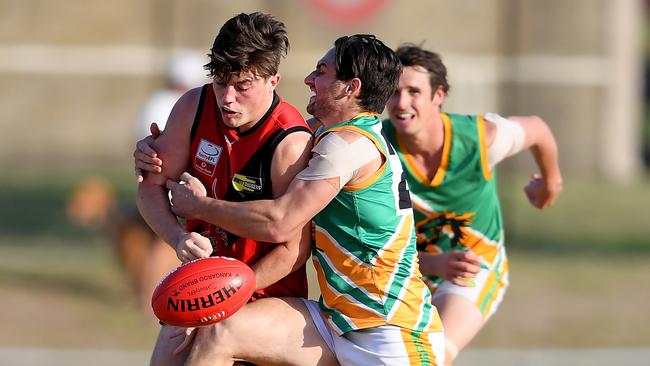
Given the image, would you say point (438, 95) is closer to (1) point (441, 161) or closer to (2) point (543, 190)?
(1) point (441, 161)

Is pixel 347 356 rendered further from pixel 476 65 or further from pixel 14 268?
pixel 476 65

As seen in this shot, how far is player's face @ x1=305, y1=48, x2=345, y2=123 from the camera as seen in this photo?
4.69 meters

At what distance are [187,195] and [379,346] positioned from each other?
964 mm

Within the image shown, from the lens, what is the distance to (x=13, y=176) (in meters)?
20.8

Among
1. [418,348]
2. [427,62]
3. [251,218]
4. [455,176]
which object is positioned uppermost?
[427,62]

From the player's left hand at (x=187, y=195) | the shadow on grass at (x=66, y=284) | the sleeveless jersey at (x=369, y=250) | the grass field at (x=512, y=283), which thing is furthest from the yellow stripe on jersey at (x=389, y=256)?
the shadow on grass at (x=66, y=284)

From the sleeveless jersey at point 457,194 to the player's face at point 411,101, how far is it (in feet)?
0.81

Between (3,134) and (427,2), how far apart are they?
7.93m

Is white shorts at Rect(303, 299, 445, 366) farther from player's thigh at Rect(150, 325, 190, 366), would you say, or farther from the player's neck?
the player's neck

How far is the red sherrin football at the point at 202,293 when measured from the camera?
4.45 m

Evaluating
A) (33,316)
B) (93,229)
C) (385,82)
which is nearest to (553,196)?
(385,82)

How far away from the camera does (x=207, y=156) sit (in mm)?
4816

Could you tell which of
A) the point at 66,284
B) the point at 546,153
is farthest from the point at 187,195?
the point at 66,284

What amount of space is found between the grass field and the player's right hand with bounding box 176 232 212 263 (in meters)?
6.28
